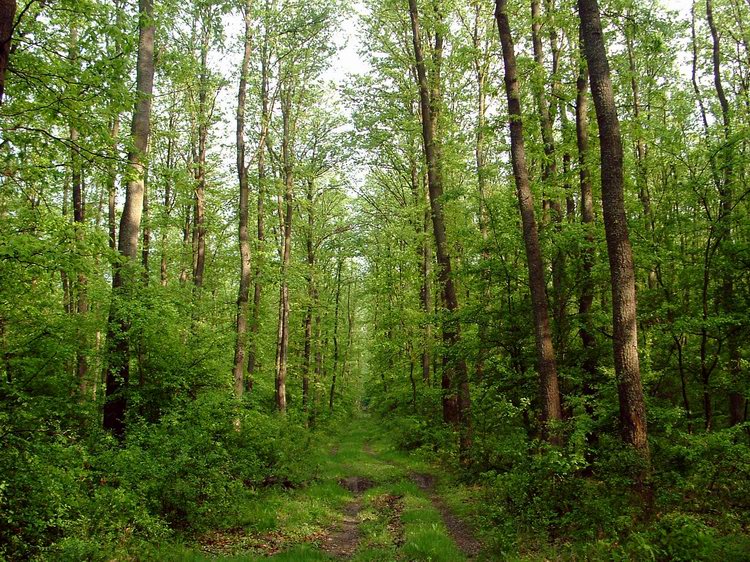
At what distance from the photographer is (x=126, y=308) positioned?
28.4ft

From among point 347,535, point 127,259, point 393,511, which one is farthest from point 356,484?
point 127,259

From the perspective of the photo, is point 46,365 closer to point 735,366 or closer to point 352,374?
point 735,366

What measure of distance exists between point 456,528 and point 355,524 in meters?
2.19

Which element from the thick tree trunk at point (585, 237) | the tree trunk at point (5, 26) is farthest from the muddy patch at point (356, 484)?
the tree trunk at point (5, 26)

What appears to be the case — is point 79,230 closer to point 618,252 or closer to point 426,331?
point 618,252

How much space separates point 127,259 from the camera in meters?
9.27

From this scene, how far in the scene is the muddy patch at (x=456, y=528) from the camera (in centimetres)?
753

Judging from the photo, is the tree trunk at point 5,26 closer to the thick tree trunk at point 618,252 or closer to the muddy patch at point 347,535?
the muddy patch at point 347,535

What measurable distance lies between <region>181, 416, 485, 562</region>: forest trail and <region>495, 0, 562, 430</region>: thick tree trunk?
3061 millimetres

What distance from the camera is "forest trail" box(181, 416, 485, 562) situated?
7238 mm

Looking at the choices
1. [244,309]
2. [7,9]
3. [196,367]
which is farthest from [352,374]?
[7,9]

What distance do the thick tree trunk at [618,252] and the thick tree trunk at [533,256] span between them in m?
1.74

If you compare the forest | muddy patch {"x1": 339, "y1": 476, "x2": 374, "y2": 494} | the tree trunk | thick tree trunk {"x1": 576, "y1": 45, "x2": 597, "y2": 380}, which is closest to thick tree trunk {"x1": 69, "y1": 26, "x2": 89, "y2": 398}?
the forest

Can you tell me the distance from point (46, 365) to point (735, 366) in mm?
13326
